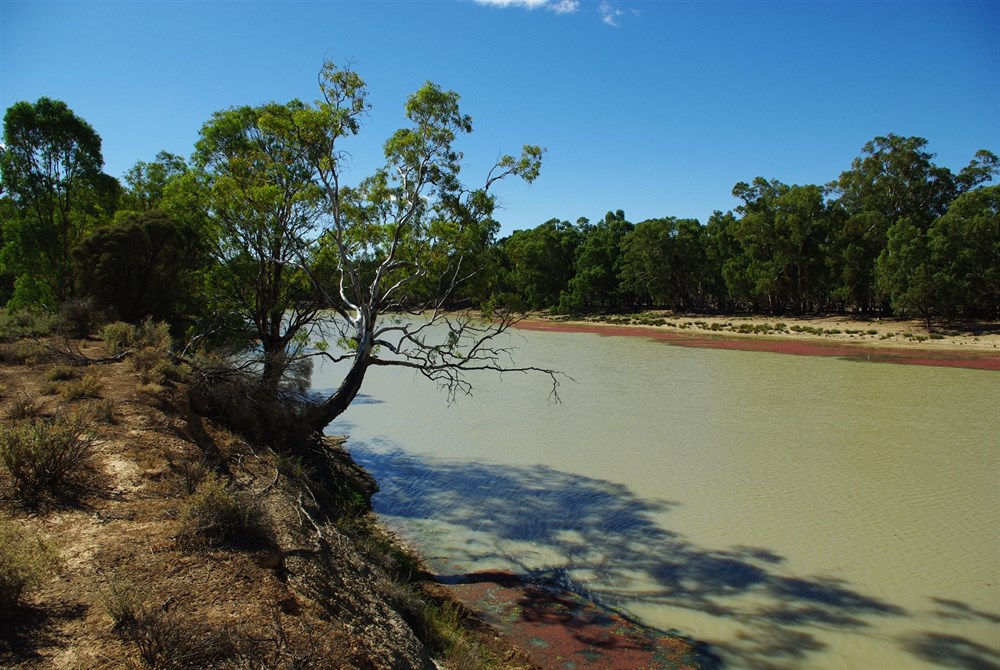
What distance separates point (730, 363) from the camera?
30.0m

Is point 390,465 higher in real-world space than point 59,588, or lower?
lower

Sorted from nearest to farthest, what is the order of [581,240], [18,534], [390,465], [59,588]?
1. [59,588]
2. [18,534]
3. [390,465]
4. [581,240]

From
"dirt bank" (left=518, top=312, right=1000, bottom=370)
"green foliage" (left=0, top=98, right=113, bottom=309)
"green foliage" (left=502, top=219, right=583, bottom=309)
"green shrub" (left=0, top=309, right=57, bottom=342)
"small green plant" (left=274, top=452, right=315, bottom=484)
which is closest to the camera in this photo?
"small green plant" (left=274, top=452, right=315, bottom=484)

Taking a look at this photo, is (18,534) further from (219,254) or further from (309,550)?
(219,254)

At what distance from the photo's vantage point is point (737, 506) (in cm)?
1095

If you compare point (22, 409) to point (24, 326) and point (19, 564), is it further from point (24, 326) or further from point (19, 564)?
point (24, 326)

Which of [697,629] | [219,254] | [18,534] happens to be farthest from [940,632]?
[219,254]

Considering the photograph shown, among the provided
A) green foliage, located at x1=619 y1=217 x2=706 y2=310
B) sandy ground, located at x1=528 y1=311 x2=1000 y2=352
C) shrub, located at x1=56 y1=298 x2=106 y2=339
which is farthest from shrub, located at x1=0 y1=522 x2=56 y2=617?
green foliage, located at x1=619 y1=217 x2=706 y2=310

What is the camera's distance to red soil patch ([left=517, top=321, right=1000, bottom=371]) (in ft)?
96.7

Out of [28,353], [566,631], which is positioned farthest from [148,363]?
[566,631]

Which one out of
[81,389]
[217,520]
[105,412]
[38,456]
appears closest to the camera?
[217,520]

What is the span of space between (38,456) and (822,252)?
2146 inches

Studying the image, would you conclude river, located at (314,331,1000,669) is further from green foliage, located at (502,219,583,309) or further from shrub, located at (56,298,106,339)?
green foliage, located at (502,219,583,309)

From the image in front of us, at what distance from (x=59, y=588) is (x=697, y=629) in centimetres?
647
